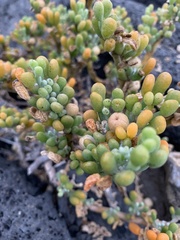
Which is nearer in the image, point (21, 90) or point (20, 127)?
point (21, 90)

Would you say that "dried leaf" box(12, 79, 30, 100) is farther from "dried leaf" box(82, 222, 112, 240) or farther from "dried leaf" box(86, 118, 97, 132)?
"dried leaf" box(82, 222, 112, 240)

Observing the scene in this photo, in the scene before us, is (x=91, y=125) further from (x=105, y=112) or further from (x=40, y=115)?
(x=40, y=115)

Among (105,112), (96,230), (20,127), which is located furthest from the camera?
(96,230)

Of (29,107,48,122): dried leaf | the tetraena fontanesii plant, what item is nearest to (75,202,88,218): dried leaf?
the tetraena fontanesii plant

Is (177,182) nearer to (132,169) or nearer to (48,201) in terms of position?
(48,201)

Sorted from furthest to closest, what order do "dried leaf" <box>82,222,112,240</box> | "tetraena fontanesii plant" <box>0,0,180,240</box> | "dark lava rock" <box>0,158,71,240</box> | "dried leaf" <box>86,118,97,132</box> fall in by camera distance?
"dried leaf" <box>82,222,112,240</box> → "dark lava rock" <box>0,158,71,240</box> → "dried leaf" <box>86,118,97,132</box> → "tetraena fontanesii plant" <box>0,0,180,240</box>

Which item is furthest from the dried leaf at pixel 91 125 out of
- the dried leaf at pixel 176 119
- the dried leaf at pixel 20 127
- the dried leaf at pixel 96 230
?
the dried leaf at pixel 96 230

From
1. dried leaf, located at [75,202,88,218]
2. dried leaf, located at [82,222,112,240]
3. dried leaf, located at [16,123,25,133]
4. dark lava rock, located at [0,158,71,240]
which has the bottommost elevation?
dried leaf, located at [82,222,112,240]

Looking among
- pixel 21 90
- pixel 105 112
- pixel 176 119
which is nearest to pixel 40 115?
pixel 21 90
